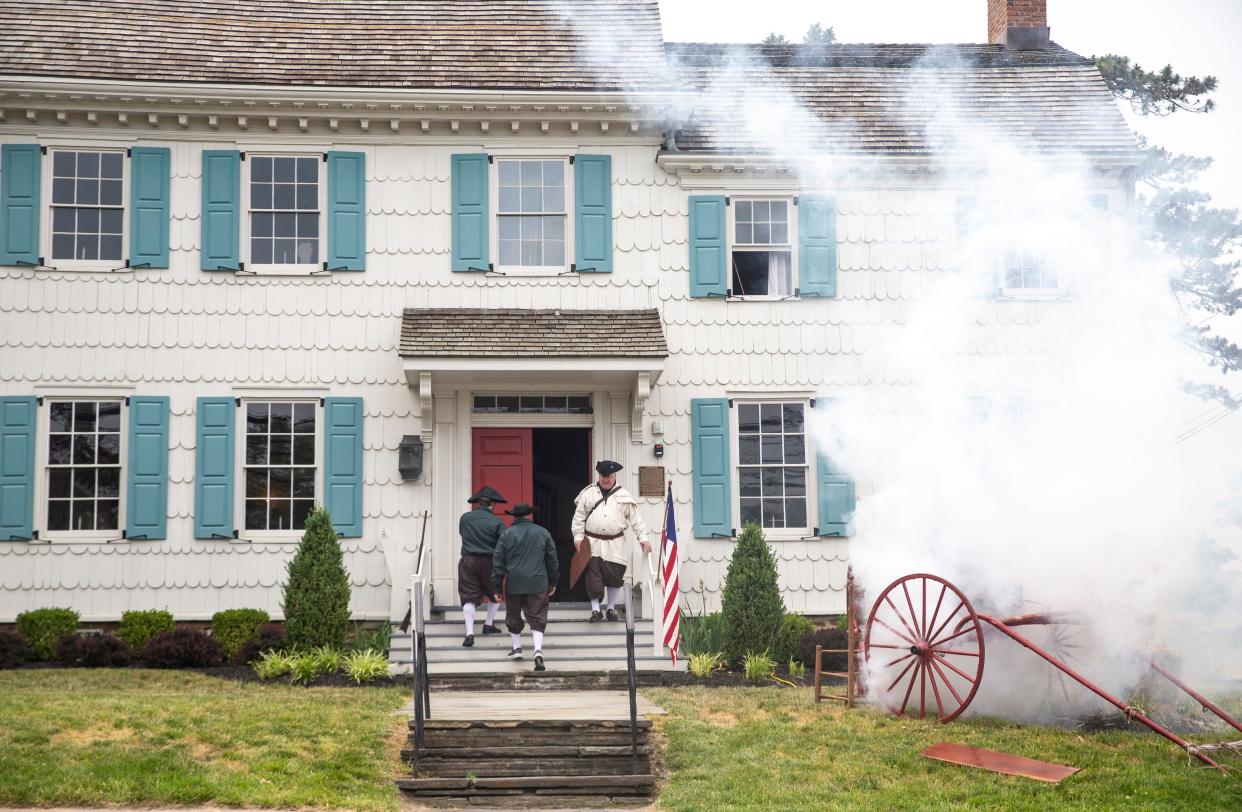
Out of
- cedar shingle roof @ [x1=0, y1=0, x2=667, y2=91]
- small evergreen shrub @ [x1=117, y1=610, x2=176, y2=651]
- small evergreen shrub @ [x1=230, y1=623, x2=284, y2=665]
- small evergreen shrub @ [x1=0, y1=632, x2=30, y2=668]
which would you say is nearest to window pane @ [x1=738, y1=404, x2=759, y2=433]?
cedar shingle roof @ [x1=0, y1=0, x2=667, y2=91]

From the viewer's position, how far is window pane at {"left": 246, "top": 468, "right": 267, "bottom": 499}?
585 inches

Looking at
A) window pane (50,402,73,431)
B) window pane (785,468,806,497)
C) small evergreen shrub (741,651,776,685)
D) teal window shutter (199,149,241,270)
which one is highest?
teal window shutter (199,149,241,270)

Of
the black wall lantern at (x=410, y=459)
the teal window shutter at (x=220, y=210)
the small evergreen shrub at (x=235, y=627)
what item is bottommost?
the small evergreen shrub at (x=235, y=627)

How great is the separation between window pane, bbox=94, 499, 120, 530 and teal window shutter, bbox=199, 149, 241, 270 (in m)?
2.92

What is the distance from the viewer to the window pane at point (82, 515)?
1469cm

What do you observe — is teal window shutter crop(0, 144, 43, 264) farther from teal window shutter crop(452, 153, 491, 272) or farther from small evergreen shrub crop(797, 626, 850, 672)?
small evergreen shrub crop(797, 626, 850, 672)

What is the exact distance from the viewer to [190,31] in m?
15.9

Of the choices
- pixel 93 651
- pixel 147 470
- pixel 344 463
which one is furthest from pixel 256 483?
pixel 93 651

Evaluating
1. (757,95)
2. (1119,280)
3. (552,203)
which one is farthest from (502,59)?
(1119,280)

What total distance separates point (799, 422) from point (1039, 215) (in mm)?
3875

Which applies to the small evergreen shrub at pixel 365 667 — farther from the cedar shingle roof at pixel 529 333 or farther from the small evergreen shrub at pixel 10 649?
the small evergreen shrub at pixel 10 649

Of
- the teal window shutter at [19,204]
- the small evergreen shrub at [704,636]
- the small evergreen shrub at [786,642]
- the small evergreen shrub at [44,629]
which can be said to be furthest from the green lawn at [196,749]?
the teal window shutter at [19,204]

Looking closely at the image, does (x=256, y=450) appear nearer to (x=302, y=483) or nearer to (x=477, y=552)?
(x=302, y=483)

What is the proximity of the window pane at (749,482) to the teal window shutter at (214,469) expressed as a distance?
594 centimetres
